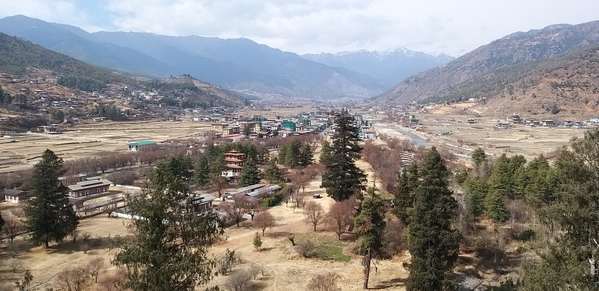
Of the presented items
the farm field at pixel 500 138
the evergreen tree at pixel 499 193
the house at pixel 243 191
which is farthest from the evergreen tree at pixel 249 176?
the farm field at pixel 500 138

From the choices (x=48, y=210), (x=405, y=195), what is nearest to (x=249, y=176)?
(x=48, y=210)

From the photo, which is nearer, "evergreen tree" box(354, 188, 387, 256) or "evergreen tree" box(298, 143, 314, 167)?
"evergreen tree" box(354, 188, 387, 256)

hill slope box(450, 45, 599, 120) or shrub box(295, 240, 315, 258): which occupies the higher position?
hill slope box(450, 45, 599, 120)

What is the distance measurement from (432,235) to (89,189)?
33.7 meters

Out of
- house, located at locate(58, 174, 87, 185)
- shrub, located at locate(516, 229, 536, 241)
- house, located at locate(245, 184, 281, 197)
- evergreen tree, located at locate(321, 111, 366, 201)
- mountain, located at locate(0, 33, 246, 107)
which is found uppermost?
mountain, located at locate(0, 33, 246, 107)

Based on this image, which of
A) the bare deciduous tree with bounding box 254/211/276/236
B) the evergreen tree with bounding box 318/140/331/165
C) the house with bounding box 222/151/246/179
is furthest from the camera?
the house with bounding box 222/151/246/179

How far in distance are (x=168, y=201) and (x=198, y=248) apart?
1.21 metres

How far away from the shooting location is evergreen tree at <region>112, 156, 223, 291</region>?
27.5 feet

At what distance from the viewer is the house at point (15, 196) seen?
121 ft

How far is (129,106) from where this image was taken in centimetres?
13575

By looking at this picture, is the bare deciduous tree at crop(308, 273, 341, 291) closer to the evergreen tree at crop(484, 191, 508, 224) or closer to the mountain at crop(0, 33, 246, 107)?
the evergreen tree at crop(484, 191, 508, 224)

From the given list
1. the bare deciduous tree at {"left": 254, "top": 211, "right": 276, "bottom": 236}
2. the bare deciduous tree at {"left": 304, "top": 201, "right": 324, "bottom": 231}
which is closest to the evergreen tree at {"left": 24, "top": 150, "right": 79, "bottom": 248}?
the bare deciduous tree at {"left": 254, "top": 211, "right": 276, "bottom": 236}

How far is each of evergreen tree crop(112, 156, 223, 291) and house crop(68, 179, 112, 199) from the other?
33.2 m

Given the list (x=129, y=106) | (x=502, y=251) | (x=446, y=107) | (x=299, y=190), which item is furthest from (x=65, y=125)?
(x=446, y=107)
